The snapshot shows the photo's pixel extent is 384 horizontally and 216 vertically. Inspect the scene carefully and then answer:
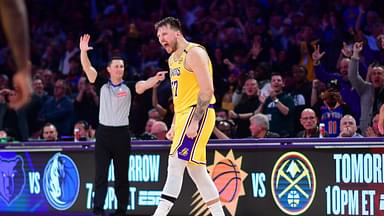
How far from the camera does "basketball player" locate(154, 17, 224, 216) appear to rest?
9164 millimetres

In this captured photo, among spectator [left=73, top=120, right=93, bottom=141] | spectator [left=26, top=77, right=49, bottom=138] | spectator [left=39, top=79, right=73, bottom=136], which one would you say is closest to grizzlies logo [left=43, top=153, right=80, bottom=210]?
spectator [left=73, top=120, right=93, bottom=141]

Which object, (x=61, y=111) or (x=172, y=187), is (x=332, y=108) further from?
(x=61, y=111)

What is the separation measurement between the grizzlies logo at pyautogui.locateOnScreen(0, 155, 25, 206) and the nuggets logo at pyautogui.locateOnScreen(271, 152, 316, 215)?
4154mm

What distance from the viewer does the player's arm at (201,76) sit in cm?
906

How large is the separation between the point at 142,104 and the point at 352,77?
4.17 metres

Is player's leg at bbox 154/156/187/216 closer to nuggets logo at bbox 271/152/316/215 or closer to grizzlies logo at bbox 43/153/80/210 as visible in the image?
nuggets logo at bbox 271/152/316/215

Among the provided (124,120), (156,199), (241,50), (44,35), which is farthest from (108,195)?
(44,35)

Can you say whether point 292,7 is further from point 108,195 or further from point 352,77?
point 108,195

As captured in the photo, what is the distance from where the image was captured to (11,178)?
13133mm

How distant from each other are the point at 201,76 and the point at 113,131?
231cm

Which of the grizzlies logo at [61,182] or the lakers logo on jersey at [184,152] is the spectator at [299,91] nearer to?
the grizzlies logo at [61,182]

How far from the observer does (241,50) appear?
15977 mm

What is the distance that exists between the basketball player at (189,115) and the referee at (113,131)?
5.07 ft

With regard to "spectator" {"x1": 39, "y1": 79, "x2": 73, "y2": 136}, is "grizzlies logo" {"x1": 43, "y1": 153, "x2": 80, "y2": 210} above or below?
below
